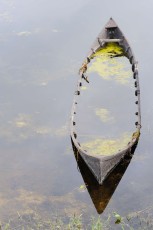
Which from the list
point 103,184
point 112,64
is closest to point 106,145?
point 103,184

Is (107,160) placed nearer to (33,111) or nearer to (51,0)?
(33,111)

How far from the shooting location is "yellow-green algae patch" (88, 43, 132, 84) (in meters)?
10.3

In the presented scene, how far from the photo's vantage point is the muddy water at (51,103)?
700 cm

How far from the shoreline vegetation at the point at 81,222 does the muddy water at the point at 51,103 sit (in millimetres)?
136

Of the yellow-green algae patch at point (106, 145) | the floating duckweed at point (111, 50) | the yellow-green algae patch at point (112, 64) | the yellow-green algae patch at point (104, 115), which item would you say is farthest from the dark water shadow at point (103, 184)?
the floating duckweed at point (111, 50)

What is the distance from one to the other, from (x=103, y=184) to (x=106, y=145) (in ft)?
4.51

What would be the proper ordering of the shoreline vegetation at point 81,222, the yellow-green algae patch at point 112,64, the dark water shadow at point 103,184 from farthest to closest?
the yellow-green algae patch at point 112,64, the dark water shadow at point 103,184, the shoreline vegetation at point 81,222

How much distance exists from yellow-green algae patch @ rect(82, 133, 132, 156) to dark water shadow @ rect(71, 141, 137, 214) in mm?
455

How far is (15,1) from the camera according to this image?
55.6 feet

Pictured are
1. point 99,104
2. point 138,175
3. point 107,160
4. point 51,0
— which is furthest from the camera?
point 51,0

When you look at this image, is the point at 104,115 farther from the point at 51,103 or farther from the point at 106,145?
the point at 51,103

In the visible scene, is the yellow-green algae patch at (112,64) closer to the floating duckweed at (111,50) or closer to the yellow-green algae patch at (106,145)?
the floating duckweed at (111,50)

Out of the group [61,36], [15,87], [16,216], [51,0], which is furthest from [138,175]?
[51,0]

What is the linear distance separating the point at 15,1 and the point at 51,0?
162cm
